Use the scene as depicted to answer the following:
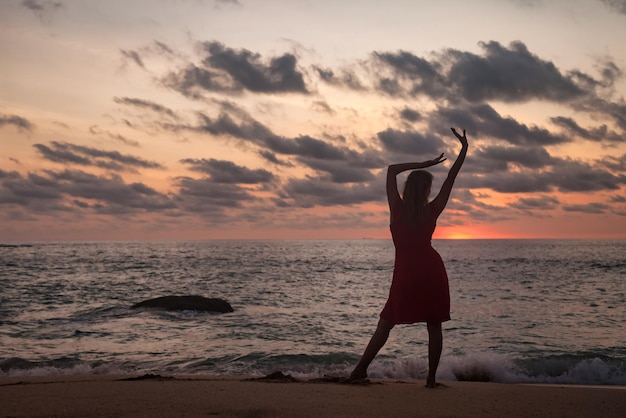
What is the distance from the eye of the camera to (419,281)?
6.16 m

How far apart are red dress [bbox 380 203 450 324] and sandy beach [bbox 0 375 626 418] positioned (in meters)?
0.87

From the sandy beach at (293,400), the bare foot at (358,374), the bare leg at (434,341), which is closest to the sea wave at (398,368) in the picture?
the bare foot at (358,374)

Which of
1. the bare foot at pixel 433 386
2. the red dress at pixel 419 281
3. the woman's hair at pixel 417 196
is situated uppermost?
the woman's hair at pixel 417 196

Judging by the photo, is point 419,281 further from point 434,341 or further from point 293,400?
point 293,400

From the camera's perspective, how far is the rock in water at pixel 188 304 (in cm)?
1950

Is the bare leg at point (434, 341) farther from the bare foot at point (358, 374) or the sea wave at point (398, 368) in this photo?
the sea wave at point (398, 368)

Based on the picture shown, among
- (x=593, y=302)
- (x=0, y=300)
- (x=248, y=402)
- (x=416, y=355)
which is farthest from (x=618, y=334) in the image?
(x=0, y=300)

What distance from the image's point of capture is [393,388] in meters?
6.28

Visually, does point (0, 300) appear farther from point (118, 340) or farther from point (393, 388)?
point (393, 388)

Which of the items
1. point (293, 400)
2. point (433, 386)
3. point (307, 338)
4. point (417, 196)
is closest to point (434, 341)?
point (433, 386)

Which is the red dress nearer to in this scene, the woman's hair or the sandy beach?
the woman's hair

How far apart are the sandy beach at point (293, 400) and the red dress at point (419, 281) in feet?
2.86

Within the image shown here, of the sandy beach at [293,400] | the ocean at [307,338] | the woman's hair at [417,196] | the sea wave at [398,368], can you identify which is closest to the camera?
the sandy beach at [293,400]

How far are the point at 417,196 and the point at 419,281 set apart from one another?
3.13 feet
